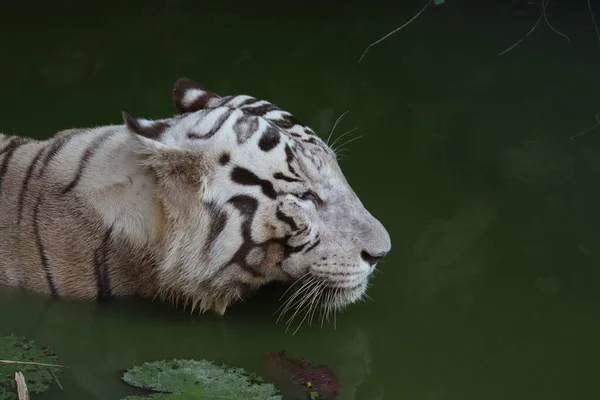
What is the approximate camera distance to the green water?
111 inches

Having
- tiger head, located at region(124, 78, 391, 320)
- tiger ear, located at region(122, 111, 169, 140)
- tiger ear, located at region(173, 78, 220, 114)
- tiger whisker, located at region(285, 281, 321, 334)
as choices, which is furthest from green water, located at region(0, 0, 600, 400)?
tiger ear, located at region(173, 78, 220, 114)

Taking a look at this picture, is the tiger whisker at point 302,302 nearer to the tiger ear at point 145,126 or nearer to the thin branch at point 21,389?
the tiger ear at point 145,126

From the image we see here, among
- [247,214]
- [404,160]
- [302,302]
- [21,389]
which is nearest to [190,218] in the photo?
[247,214]

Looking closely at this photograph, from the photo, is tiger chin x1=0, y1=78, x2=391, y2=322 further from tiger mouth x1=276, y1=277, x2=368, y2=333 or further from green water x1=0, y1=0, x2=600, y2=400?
green water x1=0, y1=0, x2=600, y2=400

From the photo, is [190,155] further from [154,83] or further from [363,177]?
[154,83]

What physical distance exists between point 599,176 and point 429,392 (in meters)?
1.57

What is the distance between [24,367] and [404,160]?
6.27 ft

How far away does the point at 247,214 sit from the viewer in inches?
110

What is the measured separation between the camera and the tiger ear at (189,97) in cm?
315

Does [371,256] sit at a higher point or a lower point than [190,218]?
lower

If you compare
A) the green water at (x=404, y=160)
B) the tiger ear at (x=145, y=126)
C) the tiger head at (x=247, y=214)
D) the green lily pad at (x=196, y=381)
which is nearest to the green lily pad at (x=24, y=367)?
the green water at (x=404, y=160)

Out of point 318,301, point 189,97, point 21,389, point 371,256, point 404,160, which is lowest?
point 404,160

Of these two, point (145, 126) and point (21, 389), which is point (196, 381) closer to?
point (21, 389)

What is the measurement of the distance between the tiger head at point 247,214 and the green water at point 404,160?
0.57ft
